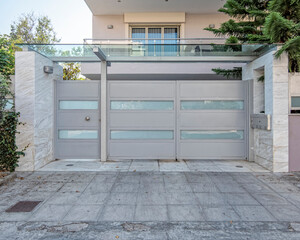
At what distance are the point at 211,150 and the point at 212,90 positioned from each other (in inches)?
69.8

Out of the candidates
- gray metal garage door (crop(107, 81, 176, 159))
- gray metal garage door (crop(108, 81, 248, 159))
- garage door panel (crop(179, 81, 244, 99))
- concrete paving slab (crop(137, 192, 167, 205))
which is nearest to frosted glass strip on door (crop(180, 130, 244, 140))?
gray metal garage door (crop(108, 81, 248, 159))

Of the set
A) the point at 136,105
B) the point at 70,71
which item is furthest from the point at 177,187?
the point at 70,71

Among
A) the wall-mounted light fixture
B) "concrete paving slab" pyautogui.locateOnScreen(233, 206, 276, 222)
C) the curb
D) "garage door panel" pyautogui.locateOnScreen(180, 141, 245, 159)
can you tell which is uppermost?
the wall-mounted light fixture

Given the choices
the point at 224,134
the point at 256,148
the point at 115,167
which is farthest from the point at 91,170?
the point at 256,148

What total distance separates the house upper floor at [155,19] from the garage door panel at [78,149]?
23.5ft

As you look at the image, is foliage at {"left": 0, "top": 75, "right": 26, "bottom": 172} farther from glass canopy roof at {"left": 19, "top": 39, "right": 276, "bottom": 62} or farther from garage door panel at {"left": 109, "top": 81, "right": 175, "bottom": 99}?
garage door panel at {"left": 109, "top": 81, "right": 175, "bottom": 99}

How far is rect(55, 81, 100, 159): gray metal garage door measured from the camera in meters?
6.51

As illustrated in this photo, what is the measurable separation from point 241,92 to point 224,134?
1334 mm

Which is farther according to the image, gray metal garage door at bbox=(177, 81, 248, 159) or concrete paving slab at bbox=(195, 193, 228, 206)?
gray metal garage door at bbox=(177, 81, 248, 159)

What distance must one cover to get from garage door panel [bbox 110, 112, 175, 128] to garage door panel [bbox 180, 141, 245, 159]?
0.90 meters

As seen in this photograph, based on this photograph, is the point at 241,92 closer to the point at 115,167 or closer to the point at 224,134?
the point at 224,134

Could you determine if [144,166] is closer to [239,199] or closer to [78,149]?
[78,149]

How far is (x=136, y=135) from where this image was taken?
656cm

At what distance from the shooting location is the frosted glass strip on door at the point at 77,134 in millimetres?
6543
